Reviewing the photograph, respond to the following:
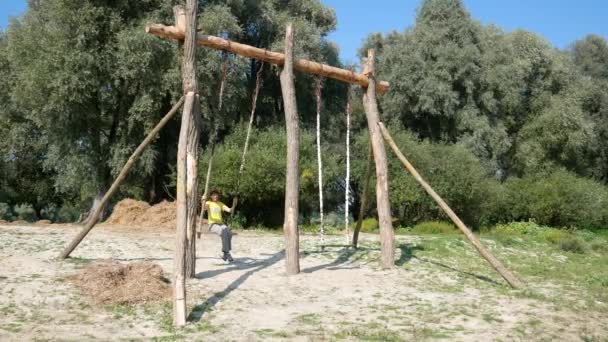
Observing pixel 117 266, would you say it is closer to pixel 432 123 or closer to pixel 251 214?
pixel 251 214

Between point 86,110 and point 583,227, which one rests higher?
point 86,110

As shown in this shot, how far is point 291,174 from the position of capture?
11.4 meters

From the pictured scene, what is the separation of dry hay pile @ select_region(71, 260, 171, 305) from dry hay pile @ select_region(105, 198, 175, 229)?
26.9 ft

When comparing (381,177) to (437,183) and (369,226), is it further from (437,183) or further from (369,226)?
(437,183)

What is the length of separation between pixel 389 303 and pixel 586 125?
2701 centimetres

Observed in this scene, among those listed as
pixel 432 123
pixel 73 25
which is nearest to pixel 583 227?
pixel 432 123

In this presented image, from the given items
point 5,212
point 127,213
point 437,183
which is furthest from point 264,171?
point 5,212

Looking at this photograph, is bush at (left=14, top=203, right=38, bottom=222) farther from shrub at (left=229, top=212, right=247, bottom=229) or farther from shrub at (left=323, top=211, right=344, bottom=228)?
shrub at (left=229, top=212, right=247, bottom=229)

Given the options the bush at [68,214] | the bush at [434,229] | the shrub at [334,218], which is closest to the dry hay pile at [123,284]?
the bush at [434,229]

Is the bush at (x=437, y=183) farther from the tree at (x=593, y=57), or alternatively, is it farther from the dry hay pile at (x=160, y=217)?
the tree at (x=593, y=57)

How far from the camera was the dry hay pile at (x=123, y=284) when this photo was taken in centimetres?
→ 902

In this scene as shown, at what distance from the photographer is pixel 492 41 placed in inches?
1298

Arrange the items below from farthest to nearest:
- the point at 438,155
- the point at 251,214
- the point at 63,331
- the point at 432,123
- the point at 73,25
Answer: the point at 432,123, the point at 438,155, the point at 251,214, the point at 73,25, the point at 63,331

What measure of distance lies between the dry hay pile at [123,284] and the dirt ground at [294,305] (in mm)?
234
